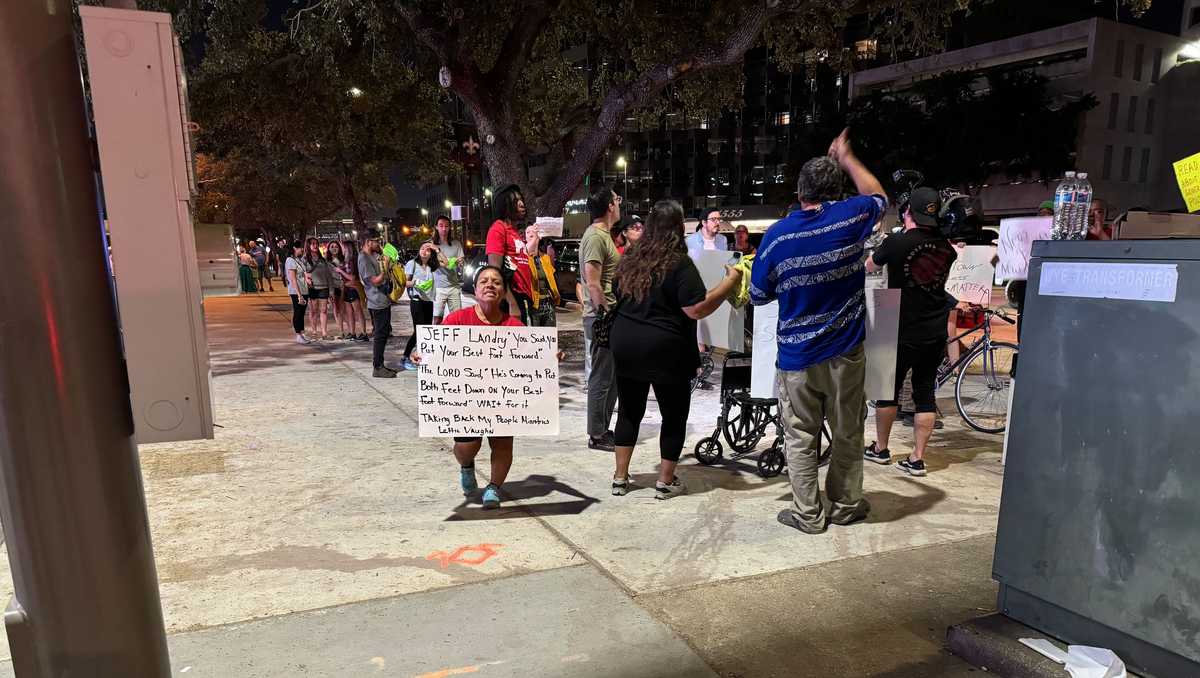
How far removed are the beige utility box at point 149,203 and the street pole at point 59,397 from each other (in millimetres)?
331

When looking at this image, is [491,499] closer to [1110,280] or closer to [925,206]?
[1110,280]

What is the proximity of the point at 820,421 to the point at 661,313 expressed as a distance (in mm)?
1100

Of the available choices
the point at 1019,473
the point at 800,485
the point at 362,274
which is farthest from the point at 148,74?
the point at 362,274

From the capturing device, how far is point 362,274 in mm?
9609

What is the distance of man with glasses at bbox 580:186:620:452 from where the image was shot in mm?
5375

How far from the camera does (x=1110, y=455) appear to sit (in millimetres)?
2592

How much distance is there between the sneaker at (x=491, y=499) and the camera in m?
4.46

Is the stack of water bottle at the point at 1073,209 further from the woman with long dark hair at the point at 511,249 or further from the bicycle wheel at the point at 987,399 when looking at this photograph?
the woman with long dark hair at the point at 511,249

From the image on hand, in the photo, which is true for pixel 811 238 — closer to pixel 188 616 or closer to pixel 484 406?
pixel 484 406

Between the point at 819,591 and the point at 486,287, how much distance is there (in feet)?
7.93

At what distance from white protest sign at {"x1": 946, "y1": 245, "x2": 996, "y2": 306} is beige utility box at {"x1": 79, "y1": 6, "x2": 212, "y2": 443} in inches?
284

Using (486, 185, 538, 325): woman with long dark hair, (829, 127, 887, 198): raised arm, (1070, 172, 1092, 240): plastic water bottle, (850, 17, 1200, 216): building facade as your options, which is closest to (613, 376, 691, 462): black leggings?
(486, 185, 538, 325): woman with long dark hair

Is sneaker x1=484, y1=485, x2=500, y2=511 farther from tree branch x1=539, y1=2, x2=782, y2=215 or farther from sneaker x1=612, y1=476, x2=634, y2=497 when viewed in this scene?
tree branch x1=539, y1=2, x2=782, y2=215

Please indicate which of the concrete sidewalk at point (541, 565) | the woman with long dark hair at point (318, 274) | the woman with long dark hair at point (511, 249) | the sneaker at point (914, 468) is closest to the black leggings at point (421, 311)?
the concrete sidewalk at point (541, 565)
